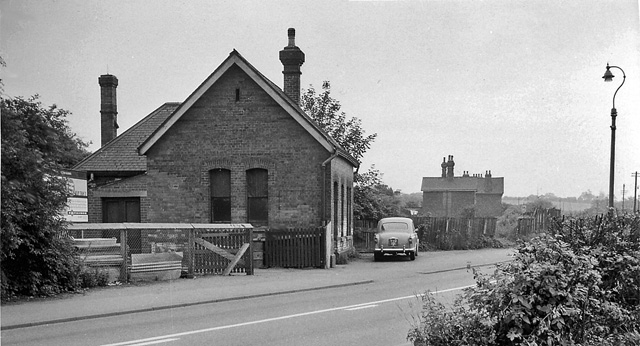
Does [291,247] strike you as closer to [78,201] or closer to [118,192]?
[78,201]

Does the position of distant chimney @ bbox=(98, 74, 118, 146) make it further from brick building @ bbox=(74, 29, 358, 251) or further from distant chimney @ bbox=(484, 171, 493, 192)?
distant chimney @ bbox=(484, 171, 493, 192)

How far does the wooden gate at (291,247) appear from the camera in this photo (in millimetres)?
22047

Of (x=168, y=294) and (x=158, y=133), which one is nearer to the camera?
(x=168, y=294)

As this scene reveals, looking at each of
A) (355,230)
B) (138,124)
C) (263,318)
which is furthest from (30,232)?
(355,230)

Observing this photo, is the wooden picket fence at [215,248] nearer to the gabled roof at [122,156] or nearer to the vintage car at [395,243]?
the gabled roof at [122,156]

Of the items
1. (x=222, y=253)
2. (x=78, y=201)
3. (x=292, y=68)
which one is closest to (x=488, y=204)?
(x=292, y=68)

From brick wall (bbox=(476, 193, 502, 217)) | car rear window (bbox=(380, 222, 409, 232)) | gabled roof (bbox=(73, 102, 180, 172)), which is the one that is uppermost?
gabled roof (bbox=(73, 102, 180, 172))

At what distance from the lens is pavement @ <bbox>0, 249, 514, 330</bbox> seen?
471 inches

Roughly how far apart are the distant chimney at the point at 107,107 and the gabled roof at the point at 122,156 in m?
2.61

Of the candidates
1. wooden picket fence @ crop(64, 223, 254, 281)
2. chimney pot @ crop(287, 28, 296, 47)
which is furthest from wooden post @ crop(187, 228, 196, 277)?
chimney pot @ crop(287, 28, 296, 47)

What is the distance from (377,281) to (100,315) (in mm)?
8992

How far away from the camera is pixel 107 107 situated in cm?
3203

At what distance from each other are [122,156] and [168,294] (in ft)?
48.7

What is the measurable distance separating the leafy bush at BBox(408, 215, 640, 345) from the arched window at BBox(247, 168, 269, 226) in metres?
17.0
